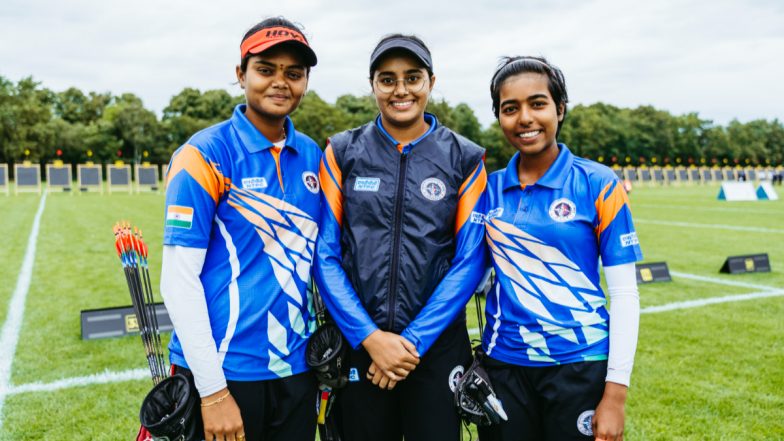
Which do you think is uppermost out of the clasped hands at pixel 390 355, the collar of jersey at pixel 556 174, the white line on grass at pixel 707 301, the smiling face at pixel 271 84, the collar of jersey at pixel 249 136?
the smiling face at pixel 271 84

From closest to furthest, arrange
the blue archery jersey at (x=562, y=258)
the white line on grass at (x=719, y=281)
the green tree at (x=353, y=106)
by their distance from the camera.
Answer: the blue archery jersey at (x=562, y=258), the white line on grass at (x=719, y=281), the green tree at (x=353, y=106)

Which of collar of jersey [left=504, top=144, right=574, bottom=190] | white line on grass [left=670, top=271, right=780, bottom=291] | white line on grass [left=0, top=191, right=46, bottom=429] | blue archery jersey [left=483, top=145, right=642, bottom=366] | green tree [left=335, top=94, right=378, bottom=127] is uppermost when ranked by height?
green tree [left=335, top=94, right=378, bottom=127]

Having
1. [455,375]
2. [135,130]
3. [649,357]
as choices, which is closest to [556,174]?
[455,375]

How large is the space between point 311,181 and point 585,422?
139 centimetres

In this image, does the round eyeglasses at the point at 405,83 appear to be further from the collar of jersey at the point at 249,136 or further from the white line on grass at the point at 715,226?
A: the white line on grass at the point at 715,226

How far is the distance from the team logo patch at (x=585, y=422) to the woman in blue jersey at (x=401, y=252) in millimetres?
483

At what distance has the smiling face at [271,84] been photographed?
7.22ft

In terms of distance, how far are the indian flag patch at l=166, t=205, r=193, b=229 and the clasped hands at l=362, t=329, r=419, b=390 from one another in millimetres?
779

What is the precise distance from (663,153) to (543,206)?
79.9m

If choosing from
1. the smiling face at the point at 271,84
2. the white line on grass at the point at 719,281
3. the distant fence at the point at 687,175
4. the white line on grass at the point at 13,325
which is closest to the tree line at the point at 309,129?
the distant fence at the point at 687,175

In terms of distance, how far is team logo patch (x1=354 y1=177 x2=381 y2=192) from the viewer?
7.55 ft

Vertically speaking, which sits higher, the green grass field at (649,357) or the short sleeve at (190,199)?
the short sleeve at (190,199)

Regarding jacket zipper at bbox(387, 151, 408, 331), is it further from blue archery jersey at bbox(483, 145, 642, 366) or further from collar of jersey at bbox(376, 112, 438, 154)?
blue archery jersey at bbox(483, 145, 642, 366)

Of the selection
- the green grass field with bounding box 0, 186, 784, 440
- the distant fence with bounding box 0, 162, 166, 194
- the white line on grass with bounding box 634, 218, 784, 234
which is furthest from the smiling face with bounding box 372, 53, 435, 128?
the distant fence with bounding box 0, 162, 166, 194
